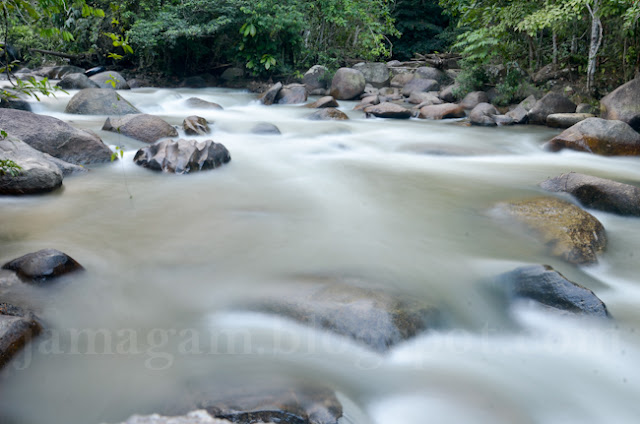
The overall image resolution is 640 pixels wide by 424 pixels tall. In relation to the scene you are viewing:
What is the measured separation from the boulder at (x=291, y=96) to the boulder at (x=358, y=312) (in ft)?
32.3

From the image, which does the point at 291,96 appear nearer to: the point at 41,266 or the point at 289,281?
the point at 289,281

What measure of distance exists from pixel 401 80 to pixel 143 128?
1010 centimetres

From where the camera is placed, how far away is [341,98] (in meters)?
13.1

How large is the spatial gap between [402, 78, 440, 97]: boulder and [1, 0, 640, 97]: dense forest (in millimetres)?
1316

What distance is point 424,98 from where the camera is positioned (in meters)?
12.3

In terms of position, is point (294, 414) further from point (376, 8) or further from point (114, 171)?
point (376, 8)

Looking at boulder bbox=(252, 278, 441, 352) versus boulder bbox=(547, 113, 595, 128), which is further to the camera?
boulder bbox=(547, 113, 595, 128)

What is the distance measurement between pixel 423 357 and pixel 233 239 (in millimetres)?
1779

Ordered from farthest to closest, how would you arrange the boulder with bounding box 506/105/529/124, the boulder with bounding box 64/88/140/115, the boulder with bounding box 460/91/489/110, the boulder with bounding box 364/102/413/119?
the boulder with bounding box 460/91/489/110, the boulder with bounding box 364/102/413/119, the boulder with bounding box 506/105/529/124, the boulder with bounding box 64/88/140/115

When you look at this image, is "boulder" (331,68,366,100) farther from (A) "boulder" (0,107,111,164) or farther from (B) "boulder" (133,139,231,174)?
(A) "boulder" (0,107,111,164)

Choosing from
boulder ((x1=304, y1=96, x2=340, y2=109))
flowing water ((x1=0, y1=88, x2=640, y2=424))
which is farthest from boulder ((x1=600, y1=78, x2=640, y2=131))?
boulder ((x1=304, y1=96, x2=340, y2=109))

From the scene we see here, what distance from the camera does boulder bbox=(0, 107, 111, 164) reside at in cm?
504

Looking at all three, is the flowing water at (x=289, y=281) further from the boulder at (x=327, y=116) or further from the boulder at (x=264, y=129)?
the boulder at (x=327, y=116)

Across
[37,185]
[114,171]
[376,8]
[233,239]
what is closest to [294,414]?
[233,239]
